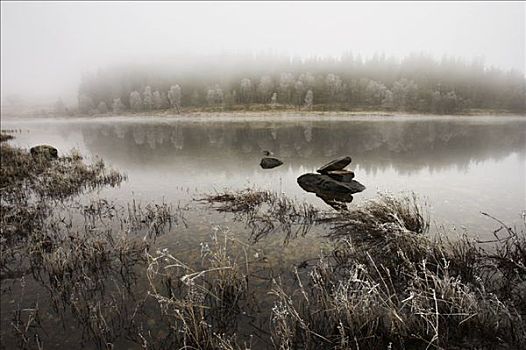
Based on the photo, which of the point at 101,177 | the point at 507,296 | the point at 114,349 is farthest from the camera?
the point at 101,177

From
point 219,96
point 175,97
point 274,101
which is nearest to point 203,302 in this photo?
point 274,101

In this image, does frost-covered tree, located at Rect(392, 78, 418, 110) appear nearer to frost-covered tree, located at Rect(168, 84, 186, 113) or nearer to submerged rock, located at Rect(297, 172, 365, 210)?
frost-covered tree, located at Rect(168, 84, 186, 113)

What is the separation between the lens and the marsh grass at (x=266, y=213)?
474 inches

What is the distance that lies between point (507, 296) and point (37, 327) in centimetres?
1098

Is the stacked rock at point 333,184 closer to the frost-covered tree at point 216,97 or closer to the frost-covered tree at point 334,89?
the frost-covered tree at point 334,89

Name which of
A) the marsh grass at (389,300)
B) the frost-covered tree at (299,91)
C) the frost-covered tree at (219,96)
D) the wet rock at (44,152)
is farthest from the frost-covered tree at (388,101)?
the marsh grass at (389,300)

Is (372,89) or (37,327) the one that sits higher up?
(372,89)

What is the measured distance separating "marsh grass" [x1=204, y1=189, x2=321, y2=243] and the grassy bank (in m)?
0.10

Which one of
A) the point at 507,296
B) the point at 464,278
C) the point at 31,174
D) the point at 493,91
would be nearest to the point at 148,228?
the point at 464,278

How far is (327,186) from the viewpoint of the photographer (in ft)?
59.7

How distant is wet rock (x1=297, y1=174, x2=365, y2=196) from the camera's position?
1773 cm

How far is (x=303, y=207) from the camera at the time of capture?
14.4 metres

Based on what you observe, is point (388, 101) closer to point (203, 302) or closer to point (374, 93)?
point (374, 93)

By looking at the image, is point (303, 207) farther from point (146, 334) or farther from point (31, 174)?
point (31, 174)
